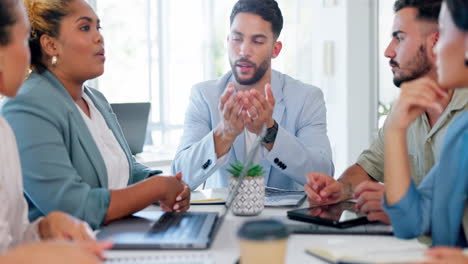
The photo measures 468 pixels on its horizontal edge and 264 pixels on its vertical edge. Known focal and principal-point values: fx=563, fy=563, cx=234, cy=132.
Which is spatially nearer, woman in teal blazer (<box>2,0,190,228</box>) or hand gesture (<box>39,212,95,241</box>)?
hand gesture (<box>39,212,95,241</box>)

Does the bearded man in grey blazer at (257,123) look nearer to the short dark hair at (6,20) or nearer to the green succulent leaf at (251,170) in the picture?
the green succulent leaf at (251,170)

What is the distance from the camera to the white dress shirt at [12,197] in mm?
1328

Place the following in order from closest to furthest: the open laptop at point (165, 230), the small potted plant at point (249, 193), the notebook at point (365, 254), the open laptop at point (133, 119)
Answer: the notebook at point (365, 254), the open laptop at point (165, 230), the small potted plant at point (249, 193), the open laptop at point (133, 119)

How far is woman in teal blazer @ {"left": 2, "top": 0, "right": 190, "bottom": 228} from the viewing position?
1551mm

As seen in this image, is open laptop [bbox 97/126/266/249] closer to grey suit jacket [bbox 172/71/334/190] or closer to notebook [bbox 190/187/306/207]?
notebook [bbox 190/187/306/207]

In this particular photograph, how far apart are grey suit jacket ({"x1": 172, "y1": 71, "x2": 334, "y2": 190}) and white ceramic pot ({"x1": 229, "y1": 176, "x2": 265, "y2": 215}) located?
20.5 inches

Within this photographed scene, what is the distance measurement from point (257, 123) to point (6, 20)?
3.36ft

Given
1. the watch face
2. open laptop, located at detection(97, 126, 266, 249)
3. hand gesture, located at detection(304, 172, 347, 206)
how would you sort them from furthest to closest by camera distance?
the watch face
hand gesture, located at detection(304, 172, 347, 206)
open laptop, located at detection(97, 126, 266, 249)

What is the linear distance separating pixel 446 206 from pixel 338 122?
2.92m

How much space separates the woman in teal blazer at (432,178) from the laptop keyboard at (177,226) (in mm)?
490

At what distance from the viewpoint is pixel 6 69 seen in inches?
54.5

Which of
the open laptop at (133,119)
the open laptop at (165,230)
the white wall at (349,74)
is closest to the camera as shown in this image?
the open laptop at (165,230)

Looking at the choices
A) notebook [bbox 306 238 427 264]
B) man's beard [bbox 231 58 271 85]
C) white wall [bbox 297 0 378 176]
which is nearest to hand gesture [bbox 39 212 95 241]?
notebook [bbox 306 238 427 264]

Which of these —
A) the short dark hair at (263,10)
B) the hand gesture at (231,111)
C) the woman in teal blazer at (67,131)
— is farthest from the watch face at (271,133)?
the short dark hair at (263,10)
